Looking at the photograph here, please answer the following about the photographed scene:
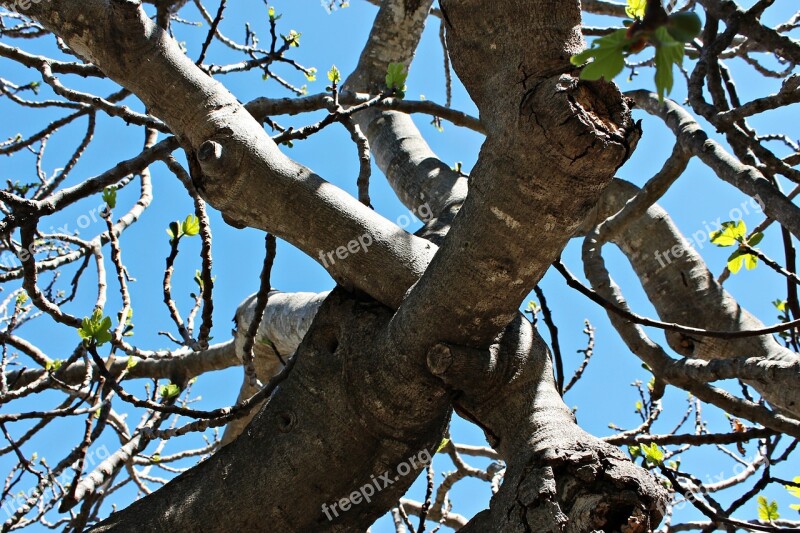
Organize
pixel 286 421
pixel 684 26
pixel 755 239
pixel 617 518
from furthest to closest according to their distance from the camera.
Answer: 1. pixel 755 239
2. pixel 286 421
3. pixel 617 518
4. pixel 684 26

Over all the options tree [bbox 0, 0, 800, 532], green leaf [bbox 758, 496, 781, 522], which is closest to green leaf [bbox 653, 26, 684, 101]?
tree [bbox 0, 0, 800, 532]

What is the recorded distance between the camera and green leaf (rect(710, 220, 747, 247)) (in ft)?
8.93

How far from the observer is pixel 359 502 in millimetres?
1714

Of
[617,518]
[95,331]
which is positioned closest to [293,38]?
[95,331]

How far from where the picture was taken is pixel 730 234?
2748 millimetres

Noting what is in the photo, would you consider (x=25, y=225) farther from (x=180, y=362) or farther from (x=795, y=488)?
(x=795, y=488)

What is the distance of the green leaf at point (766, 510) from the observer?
3.00 metres

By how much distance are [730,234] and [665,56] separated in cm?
233

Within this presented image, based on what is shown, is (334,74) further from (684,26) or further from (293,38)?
(684,26)

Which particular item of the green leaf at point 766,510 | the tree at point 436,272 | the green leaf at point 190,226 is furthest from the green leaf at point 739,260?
the green leaf at point 190,226

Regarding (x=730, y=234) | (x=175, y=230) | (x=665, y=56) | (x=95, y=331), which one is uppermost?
(x=175, y=230)

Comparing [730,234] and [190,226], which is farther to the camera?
[730,234]

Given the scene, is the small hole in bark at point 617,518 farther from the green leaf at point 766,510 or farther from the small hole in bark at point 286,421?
the green leaf at point 766,510

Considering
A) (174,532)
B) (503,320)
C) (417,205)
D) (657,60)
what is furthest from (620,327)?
(657,60)
